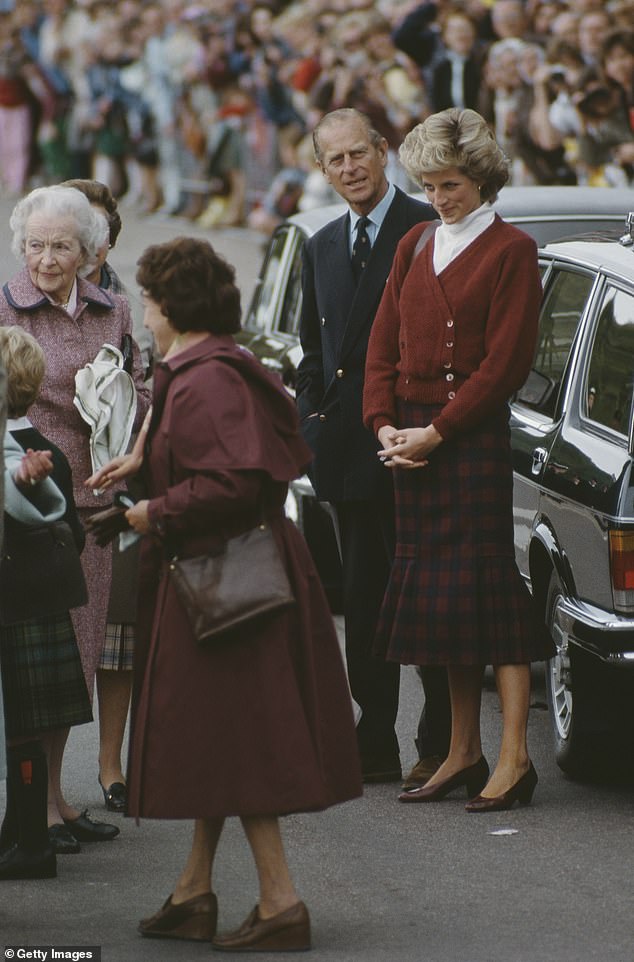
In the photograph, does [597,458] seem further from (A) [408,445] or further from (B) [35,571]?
(B) [35,571]

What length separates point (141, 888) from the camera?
602 centimetres

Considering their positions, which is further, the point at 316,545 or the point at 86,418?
the point at 316,545

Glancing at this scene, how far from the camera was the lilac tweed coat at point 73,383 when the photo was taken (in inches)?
261

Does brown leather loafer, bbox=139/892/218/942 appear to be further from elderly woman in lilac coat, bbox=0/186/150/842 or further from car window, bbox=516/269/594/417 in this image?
Answer: car window, bbox=516/269/594/417

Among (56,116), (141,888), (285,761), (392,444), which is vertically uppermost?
(56,116)

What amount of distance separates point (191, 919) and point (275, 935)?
24 centimetres

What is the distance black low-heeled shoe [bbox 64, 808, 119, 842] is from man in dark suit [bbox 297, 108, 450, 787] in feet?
3.41

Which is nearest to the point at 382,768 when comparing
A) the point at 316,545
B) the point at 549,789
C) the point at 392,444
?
the point at 549,789

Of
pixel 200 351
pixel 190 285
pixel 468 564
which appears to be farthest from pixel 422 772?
pixel 190 285

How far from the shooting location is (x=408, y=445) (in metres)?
6.69

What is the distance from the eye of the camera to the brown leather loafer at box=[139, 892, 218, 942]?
5410mm

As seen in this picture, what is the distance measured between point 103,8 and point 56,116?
175cm

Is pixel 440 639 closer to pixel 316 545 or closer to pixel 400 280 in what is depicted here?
pixel 400 280

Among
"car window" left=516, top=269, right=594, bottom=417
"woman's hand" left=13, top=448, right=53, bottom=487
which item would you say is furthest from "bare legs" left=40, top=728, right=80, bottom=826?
"car window" left=516, top=269, right=594, bottom=417
